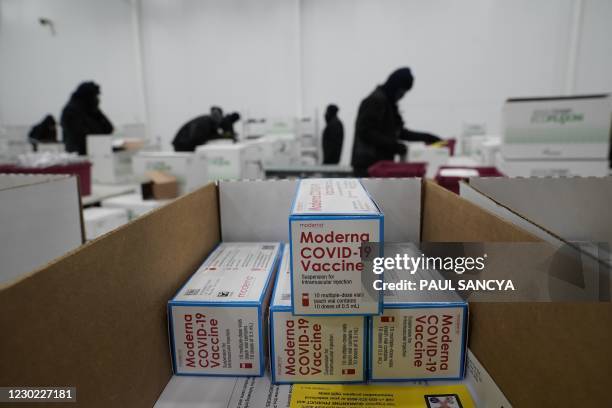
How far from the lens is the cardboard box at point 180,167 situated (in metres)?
2.22

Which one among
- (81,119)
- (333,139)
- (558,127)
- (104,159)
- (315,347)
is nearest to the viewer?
(315,347)

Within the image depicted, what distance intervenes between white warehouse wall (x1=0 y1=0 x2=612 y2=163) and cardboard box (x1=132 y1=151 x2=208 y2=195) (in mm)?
3795

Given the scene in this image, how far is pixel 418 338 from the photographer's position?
738mm

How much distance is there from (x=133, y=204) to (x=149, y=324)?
1.64 meters

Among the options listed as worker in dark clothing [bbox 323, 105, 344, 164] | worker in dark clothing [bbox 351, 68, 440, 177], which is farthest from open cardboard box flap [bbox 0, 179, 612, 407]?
worker in dark clothing [bbox 323, 105, 344, 164]

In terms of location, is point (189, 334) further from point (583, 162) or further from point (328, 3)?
point (328, 3)

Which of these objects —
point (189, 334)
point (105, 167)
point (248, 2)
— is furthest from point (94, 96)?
point (189, 334)

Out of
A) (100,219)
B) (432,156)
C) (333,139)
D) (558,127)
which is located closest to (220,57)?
(333,139)

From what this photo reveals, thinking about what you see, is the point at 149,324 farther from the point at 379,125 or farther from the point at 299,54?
the point at 299,54

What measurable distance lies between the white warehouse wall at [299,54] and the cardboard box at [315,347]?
207 inches

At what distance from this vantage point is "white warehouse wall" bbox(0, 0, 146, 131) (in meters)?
6.18

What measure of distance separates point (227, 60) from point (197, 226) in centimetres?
561

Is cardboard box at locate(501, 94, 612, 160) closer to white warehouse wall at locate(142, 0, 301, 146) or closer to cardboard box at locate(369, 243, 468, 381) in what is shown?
cardboard box at locate(369, 243, 468, 381)

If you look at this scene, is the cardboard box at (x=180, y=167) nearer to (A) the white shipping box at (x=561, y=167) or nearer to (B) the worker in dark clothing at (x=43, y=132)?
(A) the white shipping box at (x=561, y=167)
